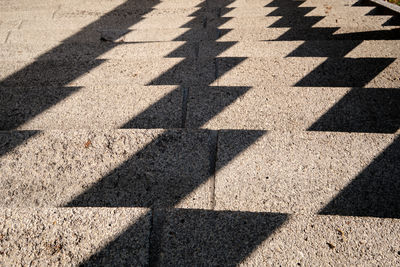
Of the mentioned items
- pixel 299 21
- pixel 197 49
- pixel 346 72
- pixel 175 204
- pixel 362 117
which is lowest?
pixel 175 204

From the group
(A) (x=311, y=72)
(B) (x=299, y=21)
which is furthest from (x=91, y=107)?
(B) (x=299, y=21)

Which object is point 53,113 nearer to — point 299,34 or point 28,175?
point 28,175

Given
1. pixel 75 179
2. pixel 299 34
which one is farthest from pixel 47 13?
pixel 75 179

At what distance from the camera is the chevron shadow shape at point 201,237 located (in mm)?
1204

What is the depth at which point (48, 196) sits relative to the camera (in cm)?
153

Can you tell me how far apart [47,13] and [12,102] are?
3205mm

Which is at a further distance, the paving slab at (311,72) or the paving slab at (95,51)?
the paving slab at (95,51)

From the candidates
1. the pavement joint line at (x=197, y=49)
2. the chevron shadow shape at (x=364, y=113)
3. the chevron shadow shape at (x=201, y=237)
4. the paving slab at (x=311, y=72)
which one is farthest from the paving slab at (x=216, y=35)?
the chevron shadow shape at (x=201, y=237)

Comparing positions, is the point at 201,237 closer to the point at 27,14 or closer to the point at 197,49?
the point at 197,49

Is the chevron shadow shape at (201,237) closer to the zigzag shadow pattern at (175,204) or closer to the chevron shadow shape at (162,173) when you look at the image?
the zigzag shadow pattern at (175,204)

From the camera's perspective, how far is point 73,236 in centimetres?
125

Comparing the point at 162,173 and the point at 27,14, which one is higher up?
the point at 27,14

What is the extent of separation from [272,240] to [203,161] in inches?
23.7

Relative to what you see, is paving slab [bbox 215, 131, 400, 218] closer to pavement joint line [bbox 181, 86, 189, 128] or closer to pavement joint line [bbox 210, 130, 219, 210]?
pavement joint line [bbox 210, 130, 219, 210]
